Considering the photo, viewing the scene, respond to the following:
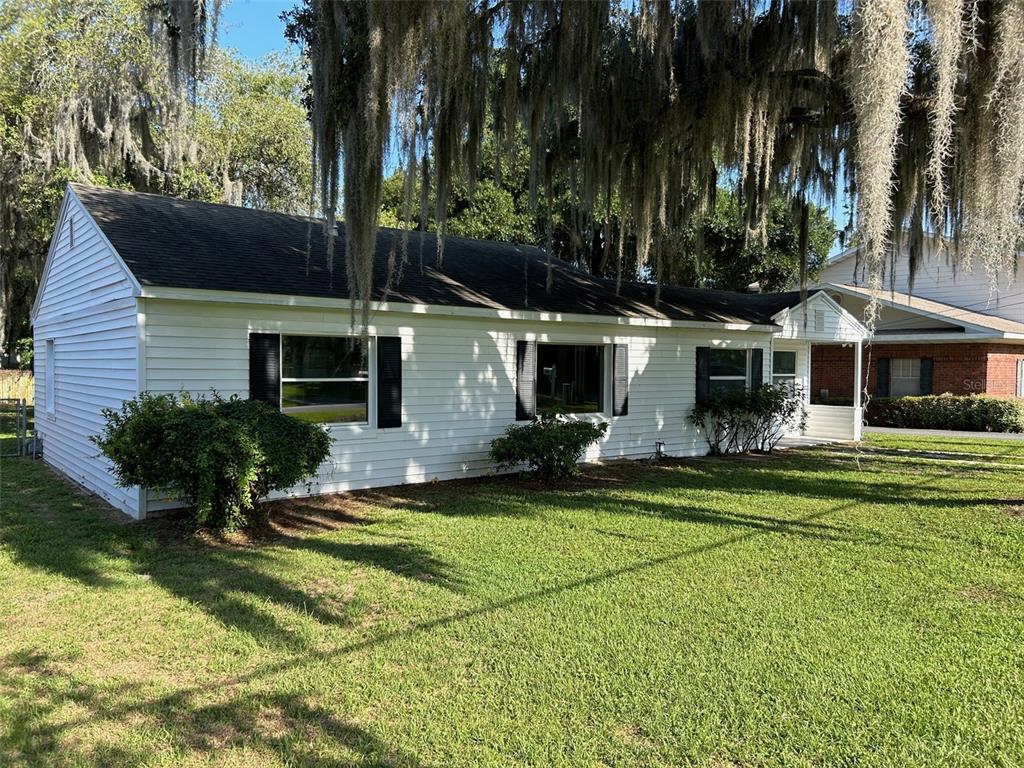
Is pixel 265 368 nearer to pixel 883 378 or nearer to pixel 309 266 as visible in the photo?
pixel 309 266

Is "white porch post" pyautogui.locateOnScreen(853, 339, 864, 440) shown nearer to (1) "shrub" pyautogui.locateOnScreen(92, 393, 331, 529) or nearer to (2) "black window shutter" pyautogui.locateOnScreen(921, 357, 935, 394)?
(2) "black window shutter" pyautogui.locateOnScreen(921, 357, 935, 394)

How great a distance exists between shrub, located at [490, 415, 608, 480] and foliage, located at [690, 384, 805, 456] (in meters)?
3.58

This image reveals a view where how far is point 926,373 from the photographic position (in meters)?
17.0

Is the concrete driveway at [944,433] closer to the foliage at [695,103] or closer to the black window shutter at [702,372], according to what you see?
the black window shutter at [702,372]

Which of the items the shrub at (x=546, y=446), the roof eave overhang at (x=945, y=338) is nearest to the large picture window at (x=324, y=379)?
the shrub at (x=546, y=446)

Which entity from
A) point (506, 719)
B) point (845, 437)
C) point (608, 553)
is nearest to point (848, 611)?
point (608, 553)

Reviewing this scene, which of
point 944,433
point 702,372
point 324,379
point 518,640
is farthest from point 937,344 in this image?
point 518,640

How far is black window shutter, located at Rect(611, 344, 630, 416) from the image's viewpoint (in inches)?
409

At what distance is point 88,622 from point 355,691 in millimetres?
2105

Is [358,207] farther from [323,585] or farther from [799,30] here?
[799,30]

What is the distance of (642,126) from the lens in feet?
25.3

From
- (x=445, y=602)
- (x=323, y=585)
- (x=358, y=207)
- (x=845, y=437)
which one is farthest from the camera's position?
(x=845, y=437)

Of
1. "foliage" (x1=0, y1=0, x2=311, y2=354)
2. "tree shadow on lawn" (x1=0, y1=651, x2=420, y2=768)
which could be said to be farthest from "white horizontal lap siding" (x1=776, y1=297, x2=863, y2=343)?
"foliage" (x1=0, y1=0, x2=311, y2=354)

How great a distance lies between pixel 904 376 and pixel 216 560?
17991 mm
